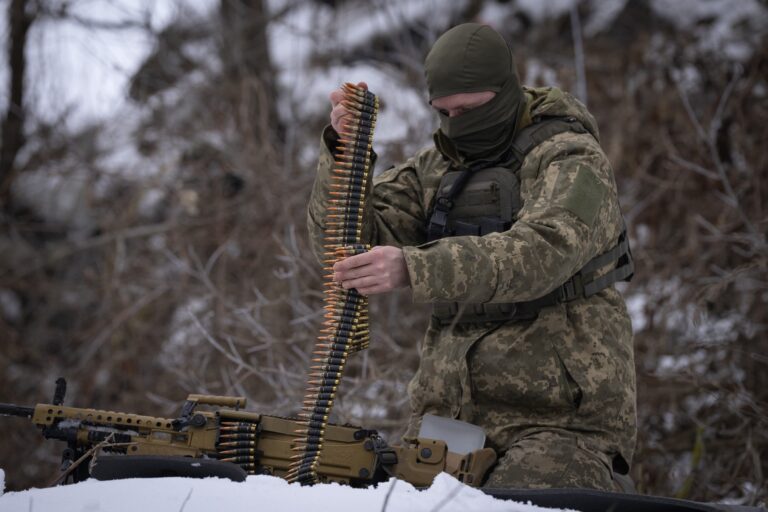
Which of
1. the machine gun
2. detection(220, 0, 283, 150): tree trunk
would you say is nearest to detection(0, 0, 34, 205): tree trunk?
detection(220, 0, 283, 150): tree trunk

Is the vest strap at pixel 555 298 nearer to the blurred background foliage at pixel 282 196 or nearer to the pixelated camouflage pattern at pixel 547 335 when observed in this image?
the pixelated camouflage pattern at pixel 547 335

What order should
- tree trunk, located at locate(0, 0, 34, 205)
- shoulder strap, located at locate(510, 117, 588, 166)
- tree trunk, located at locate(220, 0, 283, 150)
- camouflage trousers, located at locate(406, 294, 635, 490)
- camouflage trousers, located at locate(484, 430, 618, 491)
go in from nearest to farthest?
camouflage trousers, located at locate(484, 430, 618, 491) → camouflage trousers, located at locate(406, 294, 635, 490) → shoulder strap, located at locate(510, 117, 588, 166) → tree trunk, located at locate(220, 0, 283, 150) → tree trunk, located at locate(0, 0, 34, 205)

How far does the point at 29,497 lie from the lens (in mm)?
2883

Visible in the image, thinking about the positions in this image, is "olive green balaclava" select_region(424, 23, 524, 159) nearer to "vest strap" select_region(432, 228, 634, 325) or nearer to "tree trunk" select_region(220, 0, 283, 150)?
"vest strap" select_region(432, 228, 634, 325)

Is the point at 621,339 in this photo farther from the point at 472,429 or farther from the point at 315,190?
the point at 315,190

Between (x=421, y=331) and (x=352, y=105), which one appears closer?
(x=352, y=105)

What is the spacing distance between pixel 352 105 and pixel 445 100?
1.30 feet

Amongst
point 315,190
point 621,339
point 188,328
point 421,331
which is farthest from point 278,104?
point 621,339

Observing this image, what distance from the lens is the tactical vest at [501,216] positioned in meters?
3.66

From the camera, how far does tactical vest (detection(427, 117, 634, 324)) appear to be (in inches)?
144

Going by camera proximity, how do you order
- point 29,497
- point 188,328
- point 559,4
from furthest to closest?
point 559,4
point 188,328
point 29,497

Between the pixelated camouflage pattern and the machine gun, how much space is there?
0.29 m

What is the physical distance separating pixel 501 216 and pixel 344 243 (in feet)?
2.20

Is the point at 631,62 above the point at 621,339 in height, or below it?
above
